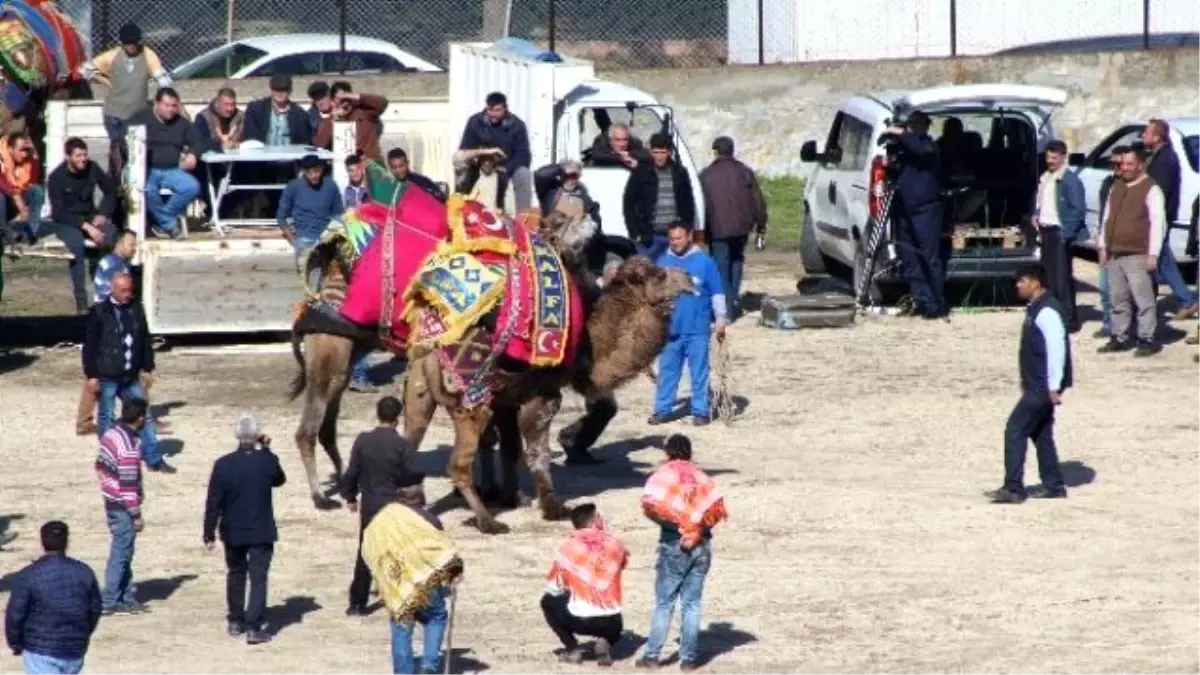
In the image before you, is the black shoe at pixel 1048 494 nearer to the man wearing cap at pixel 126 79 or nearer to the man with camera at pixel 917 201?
the man with camera at pixel 917 201

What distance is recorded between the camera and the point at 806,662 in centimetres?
1516

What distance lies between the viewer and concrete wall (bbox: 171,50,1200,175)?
33250mm

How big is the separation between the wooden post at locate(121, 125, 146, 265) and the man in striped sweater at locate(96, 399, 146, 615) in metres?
8.46

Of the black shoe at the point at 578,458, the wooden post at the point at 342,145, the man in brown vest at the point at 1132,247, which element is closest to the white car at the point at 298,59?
the wooden post at the point at 342,145

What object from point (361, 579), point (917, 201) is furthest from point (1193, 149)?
point (361, 579)

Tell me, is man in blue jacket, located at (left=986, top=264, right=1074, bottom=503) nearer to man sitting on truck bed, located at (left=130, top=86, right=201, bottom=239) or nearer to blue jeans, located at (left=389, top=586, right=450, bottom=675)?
blue jeans, located at (left=389, top=586, right=450, bottom=675)

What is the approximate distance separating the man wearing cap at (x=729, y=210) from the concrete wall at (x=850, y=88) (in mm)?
7676

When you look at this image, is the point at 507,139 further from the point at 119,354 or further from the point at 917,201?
the point at 119,354

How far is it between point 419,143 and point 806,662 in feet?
42.7

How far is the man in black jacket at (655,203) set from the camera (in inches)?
960

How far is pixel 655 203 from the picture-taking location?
24.4 m

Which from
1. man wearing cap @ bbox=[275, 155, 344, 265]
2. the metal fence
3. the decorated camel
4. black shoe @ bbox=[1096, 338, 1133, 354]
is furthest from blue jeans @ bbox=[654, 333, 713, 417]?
the metal fence

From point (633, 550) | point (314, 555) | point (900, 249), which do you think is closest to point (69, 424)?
point (314, 555)

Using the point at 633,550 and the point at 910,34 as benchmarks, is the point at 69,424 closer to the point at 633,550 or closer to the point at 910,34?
the point at 633,550
